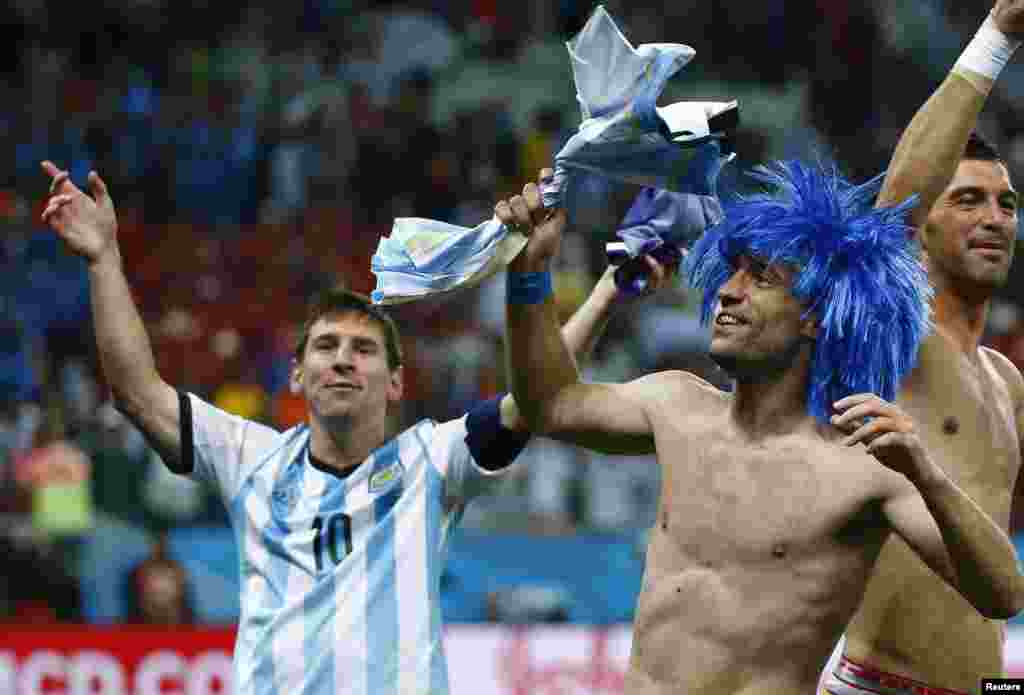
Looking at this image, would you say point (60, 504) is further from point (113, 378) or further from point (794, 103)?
point (794, 103)

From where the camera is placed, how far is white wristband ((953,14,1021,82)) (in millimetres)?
4309

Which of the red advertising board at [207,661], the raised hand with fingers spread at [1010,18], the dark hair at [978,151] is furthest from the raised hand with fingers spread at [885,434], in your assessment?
the red advertising board at [207,661]

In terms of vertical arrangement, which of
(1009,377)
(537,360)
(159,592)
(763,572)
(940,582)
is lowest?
(159,592)

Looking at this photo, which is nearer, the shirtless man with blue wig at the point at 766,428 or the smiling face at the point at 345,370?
the shirtless man with blue wig at the point at 766,428

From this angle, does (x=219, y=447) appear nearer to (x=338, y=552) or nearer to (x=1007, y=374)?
(x=338, y=552)

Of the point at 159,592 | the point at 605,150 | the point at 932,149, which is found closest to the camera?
the point at 605,150

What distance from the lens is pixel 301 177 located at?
14.1 m

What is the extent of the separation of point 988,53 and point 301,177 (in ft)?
33.4

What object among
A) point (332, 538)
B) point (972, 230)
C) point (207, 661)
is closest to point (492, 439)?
point (332, 538)

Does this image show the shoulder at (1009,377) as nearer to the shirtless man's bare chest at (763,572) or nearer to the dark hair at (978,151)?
the dark hair at (978,151)

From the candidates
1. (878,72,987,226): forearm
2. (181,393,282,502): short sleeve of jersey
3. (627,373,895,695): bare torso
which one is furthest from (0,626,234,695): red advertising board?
(878,72,987,226): forearm

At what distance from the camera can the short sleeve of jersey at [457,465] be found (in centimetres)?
461

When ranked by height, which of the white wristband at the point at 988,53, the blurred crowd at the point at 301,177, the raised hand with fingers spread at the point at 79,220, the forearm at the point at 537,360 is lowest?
the blurred crowd at the point at 301,177

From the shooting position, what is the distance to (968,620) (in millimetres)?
4395
